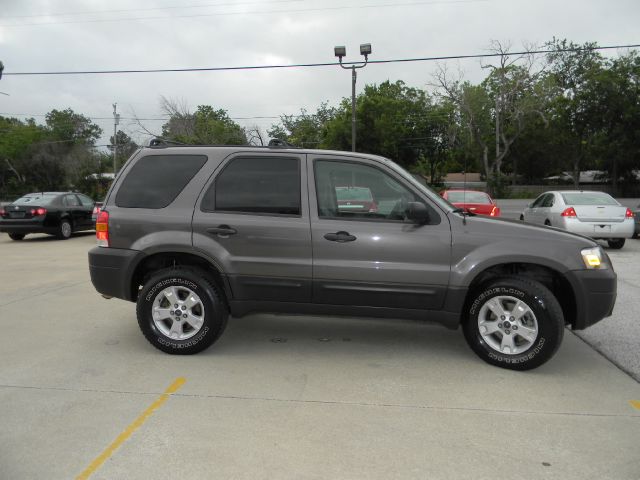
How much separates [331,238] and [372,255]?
1.26 ft

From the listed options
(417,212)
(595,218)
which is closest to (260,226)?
(417,212)

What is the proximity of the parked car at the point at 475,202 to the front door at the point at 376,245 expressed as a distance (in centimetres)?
933

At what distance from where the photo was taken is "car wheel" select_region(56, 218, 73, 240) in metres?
14.9

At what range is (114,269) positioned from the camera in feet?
16.0

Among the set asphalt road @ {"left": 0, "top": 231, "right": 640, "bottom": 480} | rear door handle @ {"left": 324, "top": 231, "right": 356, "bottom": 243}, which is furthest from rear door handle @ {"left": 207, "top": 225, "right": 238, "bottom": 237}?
asphalt road @ {"left": 0, "top": 231, "right": 640, "bottom": 480}

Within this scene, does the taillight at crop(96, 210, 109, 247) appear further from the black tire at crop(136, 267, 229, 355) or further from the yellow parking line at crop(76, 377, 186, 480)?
the yellow parking line at crop(76, 377, 186, 480)

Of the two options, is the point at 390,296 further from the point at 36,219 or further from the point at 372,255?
the point at 36,219

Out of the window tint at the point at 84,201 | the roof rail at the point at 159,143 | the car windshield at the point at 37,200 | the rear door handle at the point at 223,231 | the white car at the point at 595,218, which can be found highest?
the roof rail at the point at 159,143

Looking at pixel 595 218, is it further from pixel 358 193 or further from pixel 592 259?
pixel 358 193

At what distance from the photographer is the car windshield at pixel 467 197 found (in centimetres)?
1473

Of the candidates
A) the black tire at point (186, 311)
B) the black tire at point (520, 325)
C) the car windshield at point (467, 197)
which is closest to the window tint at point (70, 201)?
the car windshield at point (467, 197)

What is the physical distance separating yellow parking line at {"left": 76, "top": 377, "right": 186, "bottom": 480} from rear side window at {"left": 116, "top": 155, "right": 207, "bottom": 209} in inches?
66.4

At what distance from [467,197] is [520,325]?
11174mm

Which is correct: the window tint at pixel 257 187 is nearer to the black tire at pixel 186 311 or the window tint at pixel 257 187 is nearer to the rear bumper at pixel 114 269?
the black tire at pixel 186 311
